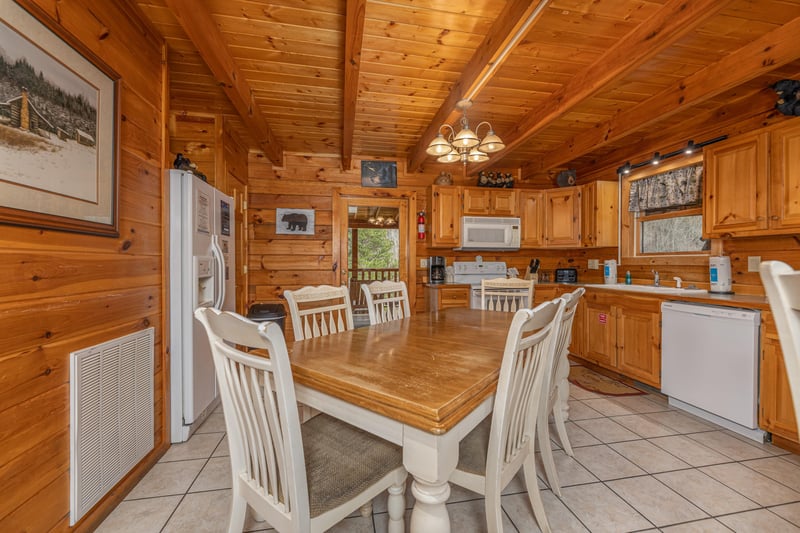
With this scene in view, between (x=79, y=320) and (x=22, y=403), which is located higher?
(x=79, y=320)

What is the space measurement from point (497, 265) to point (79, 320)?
164 inches

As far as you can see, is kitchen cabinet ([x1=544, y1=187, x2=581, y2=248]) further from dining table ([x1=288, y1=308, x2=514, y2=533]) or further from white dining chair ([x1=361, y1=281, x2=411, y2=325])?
dining table ([x1=288, y1=308, x2=514, y2=533])

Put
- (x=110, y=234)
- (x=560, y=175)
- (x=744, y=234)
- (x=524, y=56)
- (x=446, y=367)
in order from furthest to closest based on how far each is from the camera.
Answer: (x=560, y=175) < (x=744, y=234) < (x=524, y=56) < (x=110, y=234) < (x=446, y=367)

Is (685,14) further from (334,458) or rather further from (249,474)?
(249,474)

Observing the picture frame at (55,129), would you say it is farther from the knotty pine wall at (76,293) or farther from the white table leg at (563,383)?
the white table leg at (563,383)

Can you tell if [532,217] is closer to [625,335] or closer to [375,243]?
[625,335]

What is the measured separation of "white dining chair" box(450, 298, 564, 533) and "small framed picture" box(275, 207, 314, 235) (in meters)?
3.47

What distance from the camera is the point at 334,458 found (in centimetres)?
115

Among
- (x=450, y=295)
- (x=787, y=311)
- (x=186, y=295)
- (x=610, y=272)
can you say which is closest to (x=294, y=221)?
(x=450, y=295)

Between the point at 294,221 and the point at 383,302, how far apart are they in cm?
243

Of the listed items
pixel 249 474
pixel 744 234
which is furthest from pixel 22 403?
pixel 744 234

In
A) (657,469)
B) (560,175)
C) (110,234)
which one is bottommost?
(657,469)

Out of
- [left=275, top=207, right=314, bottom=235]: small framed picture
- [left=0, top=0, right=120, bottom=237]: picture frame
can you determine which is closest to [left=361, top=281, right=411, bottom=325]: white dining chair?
[left=0, top=0, right=120, bottom=237]: picture frame

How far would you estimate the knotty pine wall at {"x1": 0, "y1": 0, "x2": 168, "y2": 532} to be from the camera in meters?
1.16
